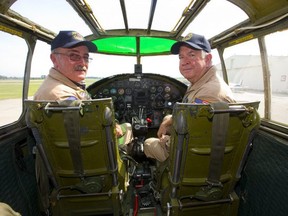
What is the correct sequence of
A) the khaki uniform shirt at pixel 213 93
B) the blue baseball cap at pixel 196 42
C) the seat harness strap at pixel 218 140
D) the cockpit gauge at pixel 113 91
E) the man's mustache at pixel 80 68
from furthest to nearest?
1. the cockpit gauge at pixel 113 91
2. the man's mustache at pixel 80 68
3. the blue baseball cap at pixel 196 42
4. the khaki uniform shirt at pixel 213 93
5. the seat harness strap at pixel 218 140

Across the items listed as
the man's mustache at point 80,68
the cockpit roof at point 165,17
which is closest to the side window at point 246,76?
the cockpit roof at point 165,17

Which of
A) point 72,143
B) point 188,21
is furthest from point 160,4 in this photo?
point 72,143

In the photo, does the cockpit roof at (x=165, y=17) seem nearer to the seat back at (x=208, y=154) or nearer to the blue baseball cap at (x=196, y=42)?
the blue baseball cap at (x=196, y=42)

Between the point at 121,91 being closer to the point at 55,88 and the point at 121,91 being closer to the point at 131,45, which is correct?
the point at 131,45

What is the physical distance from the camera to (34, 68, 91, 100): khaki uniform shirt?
5.02 ft

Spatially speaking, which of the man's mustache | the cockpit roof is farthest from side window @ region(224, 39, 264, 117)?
the man's mustache

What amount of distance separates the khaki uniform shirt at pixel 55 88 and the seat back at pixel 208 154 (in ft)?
3.02

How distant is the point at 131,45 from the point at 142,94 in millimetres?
1010

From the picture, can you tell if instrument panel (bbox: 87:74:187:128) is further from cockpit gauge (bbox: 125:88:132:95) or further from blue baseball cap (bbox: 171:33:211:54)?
blue baseball cap (bbox: 171:33:211:54)

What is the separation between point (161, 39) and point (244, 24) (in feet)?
5.24

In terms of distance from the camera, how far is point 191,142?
133cm

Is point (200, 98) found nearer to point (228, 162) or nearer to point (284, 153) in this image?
point (228, 162)

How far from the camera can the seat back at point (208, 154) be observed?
126 cm

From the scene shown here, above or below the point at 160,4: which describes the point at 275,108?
below
